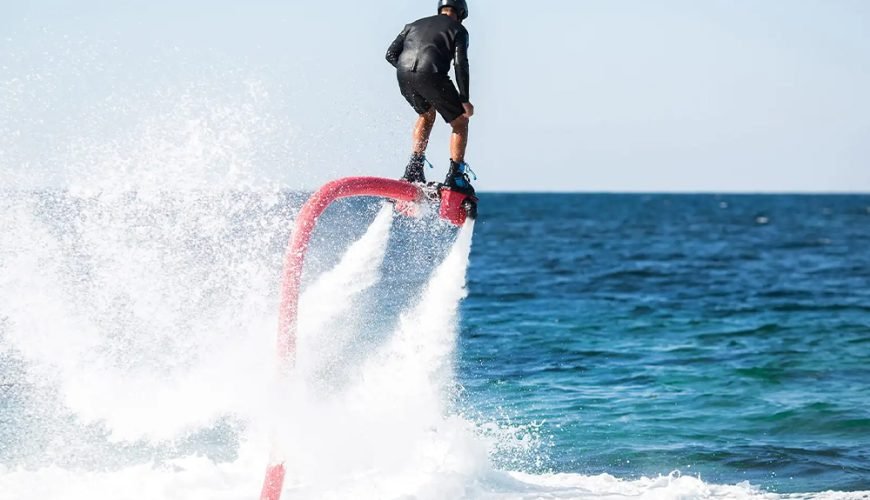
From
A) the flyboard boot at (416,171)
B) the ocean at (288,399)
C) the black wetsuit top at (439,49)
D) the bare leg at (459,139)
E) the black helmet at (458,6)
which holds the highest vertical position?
the black helmet at (458,6)

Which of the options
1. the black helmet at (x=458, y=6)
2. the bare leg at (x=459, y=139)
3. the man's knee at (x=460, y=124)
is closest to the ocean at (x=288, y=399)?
the bare leg at (x=459, y=139)

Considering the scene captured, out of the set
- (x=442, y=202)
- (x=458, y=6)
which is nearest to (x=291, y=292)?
(x=442, y=202)

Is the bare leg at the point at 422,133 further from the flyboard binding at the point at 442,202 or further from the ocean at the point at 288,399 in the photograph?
the ocean at the point at 288,399

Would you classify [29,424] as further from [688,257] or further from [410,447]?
[688,257]

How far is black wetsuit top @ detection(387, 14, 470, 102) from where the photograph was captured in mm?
9719

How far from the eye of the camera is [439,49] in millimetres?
9742

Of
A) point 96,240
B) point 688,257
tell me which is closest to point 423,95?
point 96,240

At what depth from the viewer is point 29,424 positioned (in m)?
12.0

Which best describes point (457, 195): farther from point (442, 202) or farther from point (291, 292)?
point (291, 292)

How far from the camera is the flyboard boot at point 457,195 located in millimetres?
10305

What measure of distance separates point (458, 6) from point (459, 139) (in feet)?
4.16

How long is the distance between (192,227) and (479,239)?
4339 cm

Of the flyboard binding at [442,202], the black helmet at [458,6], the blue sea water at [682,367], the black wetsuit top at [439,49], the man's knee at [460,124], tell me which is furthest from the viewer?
the blue sea water at [682,367]

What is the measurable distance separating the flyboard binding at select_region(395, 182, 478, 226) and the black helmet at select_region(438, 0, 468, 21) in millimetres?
1646
